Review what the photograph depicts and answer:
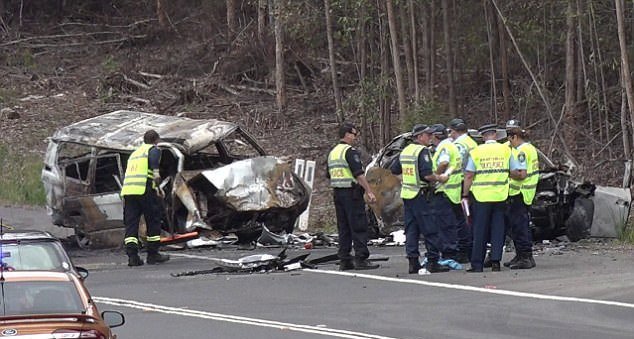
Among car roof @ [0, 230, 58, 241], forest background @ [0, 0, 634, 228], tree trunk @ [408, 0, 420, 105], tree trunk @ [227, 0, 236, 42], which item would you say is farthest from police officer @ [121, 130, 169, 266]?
tree trunk @ [227, 0, 236, 42]

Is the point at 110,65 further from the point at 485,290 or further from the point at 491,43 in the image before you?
the point at 485,290

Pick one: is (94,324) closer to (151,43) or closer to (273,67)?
(273,67)

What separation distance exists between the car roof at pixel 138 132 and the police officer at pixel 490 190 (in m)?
5.12

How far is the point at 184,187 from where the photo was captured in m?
16.2

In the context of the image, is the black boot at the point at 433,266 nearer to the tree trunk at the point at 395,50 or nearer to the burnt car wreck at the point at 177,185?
the burnt car wreck at the point at 177,185

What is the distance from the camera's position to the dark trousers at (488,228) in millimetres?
12906

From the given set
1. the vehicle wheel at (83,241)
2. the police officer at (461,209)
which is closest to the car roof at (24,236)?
the police officer at (461,209)

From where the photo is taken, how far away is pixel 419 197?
13.0 meters

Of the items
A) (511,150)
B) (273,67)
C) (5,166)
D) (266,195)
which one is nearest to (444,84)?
(273,67)

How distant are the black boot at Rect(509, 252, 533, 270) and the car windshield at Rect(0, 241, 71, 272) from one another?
21.6 feet

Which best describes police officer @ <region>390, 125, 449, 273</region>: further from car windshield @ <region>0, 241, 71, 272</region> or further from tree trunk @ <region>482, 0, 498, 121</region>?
tree trunk @ <region>482, 0, 498, 121</region>

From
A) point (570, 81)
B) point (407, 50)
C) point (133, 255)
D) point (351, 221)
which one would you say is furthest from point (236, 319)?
point (407, 50)

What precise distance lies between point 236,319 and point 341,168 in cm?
299

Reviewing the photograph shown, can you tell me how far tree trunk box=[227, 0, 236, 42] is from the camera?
34.9m
